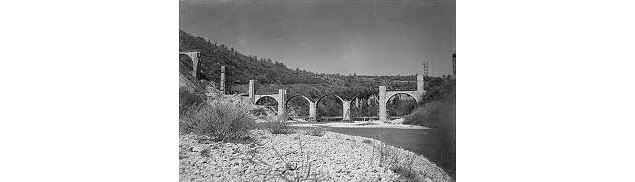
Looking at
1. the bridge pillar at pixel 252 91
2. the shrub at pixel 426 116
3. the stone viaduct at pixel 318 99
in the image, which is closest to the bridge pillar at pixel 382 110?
the stone viaduct at pixel 318 99

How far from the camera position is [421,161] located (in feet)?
13.4

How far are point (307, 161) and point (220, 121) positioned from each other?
70cm

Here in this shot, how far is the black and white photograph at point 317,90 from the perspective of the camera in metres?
4.06

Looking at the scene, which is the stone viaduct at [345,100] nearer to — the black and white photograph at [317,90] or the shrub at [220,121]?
the black and white photograph at [317,90]

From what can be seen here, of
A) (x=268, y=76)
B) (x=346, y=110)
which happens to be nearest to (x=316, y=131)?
(x=346, y=110)

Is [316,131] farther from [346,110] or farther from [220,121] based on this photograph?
[220,121]

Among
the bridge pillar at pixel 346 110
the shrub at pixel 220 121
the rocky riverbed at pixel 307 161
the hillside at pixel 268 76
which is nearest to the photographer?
the rocky riverbed at pixel 307 161

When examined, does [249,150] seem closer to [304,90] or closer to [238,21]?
[304,90]

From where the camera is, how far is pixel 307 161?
407 cm

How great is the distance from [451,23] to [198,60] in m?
1.69

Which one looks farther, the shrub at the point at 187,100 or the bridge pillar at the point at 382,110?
the shrub at the point at 187,100

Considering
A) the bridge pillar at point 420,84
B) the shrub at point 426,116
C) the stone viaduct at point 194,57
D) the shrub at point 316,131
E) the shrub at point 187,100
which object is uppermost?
the stone viaduct at point 194,57

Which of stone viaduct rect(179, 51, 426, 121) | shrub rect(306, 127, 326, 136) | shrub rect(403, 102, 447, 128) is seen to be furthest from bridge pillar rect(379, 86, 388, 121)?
shrub rect(306, 127, 326, 136)
